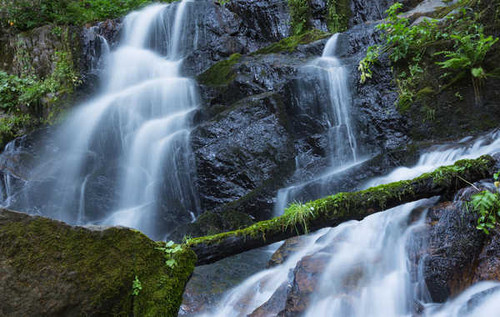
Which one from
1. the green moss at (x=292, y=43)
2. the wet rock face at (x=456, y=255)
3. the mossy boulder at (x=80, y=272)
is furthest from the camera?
the green moss at (x=292, y=43)

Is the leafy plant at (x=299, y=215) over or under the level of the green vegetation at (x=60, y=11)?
under

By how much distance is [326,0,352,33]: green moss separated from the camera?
12.1 m

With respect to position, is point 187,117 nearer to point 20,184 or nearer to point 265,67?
point 265,67

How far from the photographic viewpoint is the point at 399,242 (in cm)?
408

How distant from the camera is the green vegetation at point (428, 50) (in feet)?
21.2

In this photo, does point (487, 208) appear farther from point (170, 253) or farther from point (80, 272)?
point (80, 272)

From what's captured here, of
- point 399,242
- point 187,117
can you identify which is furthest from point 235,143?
point 399,242

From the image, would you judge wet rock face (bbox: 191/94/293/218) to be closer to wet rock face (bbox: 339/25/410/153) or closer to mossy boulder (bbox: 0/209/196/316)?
wet rock face (bbox: 339/25/410/153)

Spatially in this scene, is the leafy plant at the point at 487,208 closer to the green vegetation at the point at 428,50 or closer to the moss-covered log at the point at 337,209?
the moss-covered log at the point at 337,209

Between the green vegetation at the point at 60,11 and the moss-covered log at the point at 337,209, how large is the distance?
538 inches

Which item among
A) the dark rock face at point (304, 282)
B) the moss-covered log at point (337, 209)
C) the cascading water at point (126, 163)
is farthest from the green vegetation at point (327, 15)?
the dark rock face at point (304, 282)

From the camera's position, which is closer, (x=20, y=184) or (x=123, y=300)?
(x=123, y=300)

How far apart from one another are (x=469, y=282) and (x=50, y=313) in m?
3.42

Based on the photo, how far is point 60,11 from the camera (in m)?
14.2
